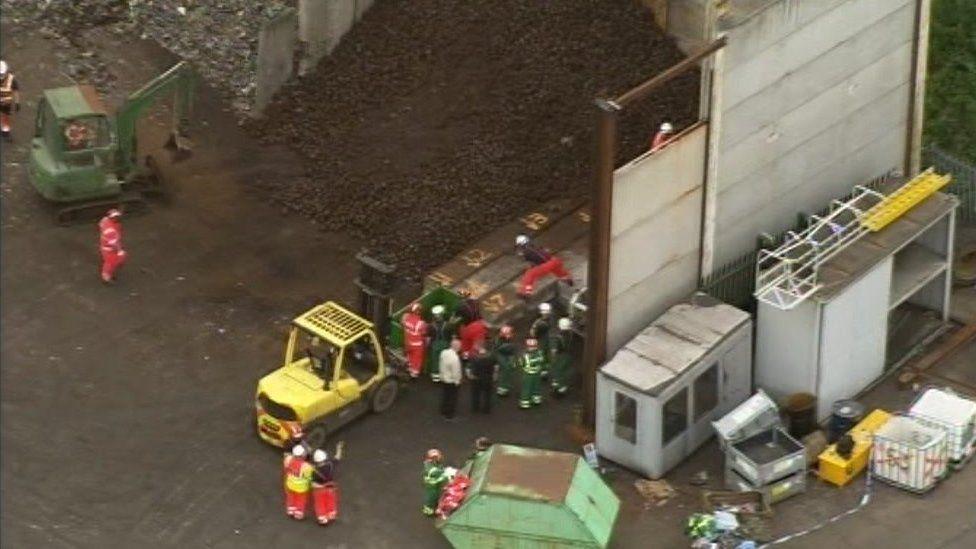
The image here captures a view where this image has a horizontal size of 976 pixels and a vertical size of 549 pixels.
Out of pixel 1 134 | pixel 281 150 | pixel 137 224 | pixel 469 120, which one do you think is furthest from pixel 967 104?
pixel 1 134

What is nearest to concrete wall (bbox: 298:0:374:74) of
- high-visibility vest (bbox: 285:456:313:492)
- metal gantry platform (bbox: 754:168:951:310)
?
metal gantry platform (bbox: 754:168:951:310)

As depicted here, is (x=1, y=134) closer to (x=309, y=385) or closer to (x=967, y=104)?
(x=309, y=385)

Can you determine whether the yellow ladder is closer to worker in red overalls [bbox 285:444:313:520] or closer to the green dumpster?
the green dumpster

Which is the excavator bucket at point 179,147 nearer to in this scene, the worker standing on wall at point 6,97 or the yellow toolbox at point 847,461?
the worker standing on wall at point 6,97

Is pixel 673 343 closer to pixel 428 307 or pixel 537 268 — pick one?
pixel 537 268

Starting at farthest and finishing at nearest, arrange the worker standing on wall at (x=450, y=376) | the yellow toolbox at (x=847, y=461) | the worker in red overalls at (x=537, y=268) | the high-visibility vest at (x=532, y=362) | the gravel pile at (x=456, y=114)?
the gravel pile at (x=456, y=114) → the worker in red overalls at (x=537, y=268) → the high-visibility vest at (x=532, y=362) → the worker standing on wall at (x=450, y=376) → the yellow toolbox at (x=847, y=461)

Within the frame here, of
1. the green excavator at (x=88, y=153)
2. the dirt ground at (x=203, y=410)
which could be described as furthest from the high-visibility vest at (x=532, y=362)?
the green excavator at (x=88, y=153)
